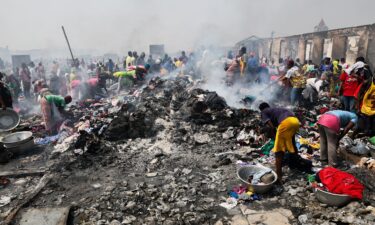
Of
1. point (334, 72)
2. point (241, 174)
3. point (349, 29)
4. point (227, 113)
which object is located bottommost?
point (241, 174)

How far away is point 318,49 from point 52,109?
60.0 ft

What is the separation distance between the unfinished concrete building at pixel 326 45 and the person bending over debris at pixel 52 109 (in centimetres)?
1539

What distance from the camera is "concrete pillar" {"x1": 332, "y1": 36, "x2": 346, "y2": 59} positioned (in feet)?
58.2

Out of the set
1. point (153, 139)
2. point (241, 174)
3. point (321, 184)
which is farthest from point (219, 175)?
point (153, 139)

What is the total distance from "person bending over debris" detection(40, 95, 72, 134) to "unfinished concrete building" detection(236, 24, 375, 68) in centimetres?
1539

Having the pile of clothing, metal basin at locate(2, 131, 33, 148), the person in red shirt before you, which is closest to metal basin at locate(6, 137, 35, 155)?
metal basin at locate(2, 131, 33, 148)

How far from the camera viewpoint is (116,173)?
18.2 ft

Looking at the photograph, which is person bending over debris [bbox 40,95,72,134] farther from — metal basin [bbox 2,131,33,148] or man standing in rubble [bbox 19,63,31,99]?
man standing in rubble [bbox 19,63,31,99]

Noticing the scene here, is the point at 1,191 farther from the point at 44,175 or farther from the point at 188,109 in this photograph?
the point at 188,109

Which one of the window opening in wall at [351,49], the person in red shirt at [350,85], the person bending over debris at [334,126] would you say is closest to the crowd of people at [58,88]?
the person bending over debris at [334,126]

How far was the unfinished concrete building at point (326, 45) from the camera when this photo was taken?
15.8m

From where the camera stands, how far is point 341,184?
4.05 meters

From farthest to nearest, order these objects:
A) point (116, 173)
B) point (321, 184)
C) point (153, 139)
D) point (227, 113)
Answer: point (227, 113) < point (153, 139) < point (116, 173) < point (321, 184)

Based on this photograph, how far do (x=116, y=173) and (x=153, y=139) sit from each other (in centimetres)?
173
